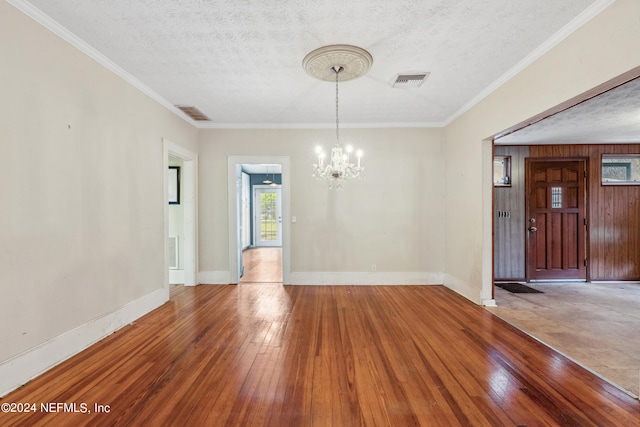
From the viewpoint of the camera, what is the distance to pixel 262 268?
6676 mm

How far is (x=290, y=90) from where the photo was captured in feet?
12.1

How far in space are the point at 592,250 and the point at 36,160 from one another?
8372 millimetres

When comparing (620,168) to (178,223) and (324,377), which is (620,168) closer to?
(324,377)

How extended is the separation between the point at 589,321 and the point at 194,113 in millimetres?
A: 6202

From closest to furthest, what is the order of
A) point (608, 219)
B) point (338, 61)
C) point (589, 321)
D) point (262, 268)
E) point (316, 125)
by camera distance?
1. point (338, 61)
2. point (589, 321)
3. point (316, 125)
4. point (608, 219)
5. point (262, 268)

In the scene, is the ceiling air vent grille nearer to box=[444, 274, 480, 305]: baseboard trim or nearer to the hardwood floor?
the hardwood floor

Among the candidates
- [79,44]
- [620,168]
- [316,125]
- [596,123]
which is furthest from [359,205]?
[620,168]

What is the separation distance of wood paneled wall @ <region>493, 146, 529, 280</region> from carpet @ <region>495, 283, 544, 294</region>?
26cm

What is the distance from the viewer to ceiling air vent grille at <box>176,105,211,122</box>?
430 centimetres

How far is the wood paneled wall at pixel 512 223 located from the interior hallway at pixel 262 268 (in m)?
4.40

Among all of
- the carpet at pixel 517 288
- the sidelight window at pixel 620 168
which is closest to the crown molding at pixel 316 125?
the carpet at pixel 517 288

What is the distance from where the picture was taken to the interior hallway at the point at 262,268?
555cm

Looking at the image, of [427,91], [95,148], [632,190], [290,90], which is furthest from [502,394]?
[632,190]

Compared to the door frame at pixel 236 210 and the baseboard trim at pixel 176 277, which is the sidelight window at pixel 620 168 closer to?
the door frame at pixel 236 210
